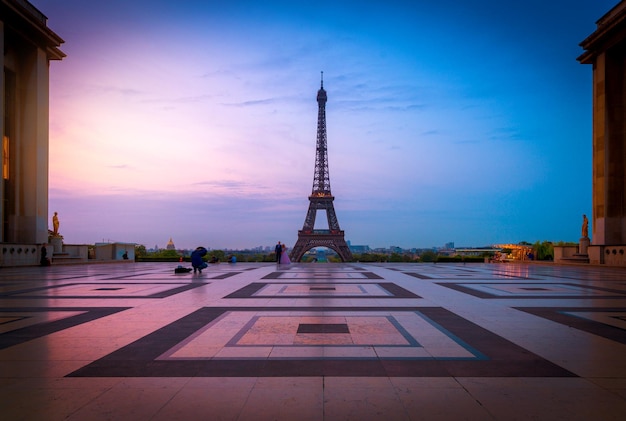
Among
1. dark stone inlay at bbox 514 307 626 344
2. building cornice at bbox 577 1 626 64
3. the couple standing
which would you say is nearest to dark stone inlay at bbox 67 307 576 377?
dark stone inlay at bbox 514 307 626 344

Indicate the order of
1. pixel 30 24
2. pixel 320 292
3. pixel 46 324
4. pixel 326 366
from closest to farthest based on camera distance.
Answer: pixel 326 366, pixel 46 324, pixel 320 292, pixel 30 24

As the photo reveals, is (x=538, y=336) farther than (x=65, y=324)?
No

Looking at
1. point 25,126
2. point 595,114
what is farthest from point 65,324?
point 595,114

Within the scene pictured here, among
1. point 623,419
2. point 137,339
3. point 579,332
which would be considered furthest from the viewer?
point 579,332

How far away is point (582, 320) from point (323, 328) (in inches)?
177

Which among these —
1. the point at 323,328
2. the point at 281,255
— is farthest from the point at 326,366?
the point at 281,255

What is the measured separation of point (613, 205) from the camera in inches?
1214

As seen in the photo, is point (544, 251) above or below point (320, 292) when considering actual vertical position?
below

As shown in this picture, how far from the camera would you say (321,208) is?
78500mm

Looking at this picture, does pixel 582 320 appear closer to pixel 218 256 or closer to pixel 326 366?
pixel 326 366

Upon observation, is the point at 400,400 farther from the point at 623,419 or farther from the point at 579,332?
the point at 579,332

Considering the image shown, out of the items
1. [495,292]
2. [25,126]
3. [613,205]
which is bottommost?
[495,292]

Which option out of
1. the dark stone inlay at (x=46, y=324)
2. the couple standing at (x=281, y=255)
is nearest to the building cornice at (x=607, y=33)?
the couple standing at (x=281, y=255)

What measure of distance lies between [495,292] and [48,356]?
418 inches
